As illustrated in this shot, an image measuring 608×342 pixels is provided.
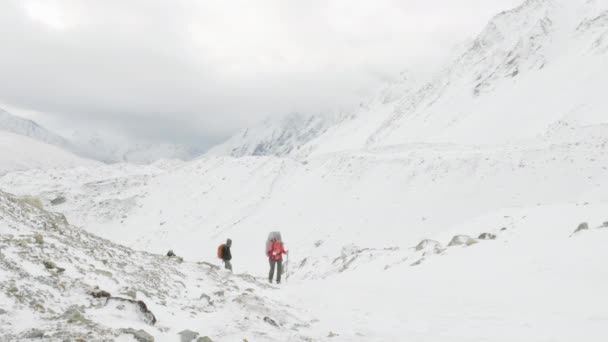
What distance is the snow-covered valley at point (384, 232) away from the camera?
26.5 feet

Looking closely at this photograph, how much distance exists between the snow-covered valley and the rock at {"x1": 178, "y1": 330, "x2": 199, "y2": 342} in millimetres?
142

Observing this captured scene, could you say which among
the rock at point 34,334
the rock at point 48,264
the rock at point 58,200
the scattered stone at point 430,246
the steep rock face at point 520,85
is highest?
the steep rock face at point 520,85

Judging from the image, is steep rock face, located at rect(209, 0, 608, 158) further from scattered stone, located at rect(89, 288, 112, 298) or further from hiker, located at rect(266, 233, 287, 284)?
scattered stone, located at rect(89, 288, 112, 298)

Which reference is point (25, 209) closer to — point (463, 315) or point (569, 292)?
point (463, 315)

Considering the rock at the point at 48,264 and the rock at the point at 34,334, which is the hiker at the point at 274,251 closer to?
the rock at the point at 48,264

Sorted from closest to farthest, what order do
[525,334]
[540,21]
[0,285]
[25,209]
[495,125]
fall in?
[0,285] → [525,334] → [25,209] → [495,125] → [540,21]

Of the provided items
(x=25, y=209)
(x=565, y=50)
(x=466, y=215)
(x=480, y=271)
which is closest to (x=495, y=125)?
(x=565, y=50)

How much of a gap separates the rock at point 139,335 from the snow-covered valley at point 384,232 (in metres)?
0.05

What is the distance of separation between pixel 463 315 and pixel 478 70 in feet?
367

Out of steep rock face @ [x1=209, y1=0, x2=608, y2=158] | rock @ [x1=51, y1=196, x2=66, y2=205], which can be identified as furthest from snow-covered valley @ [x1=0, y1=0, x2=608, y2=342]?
rock @ [x1=51, y1=196, x2=66, y2=205]

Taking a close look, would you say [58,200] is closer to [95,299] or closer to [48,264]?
[48,264]

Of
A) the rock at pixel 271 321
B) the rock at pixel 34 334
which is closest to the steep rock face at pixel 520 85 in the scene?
the rock at pixel 271 321

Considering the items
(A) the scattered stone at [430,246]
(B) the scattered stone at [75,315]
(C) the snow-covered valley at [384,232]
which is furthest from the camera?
(A) the scattered stone at [430,246]

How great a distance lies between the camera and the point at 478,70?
366 ft
